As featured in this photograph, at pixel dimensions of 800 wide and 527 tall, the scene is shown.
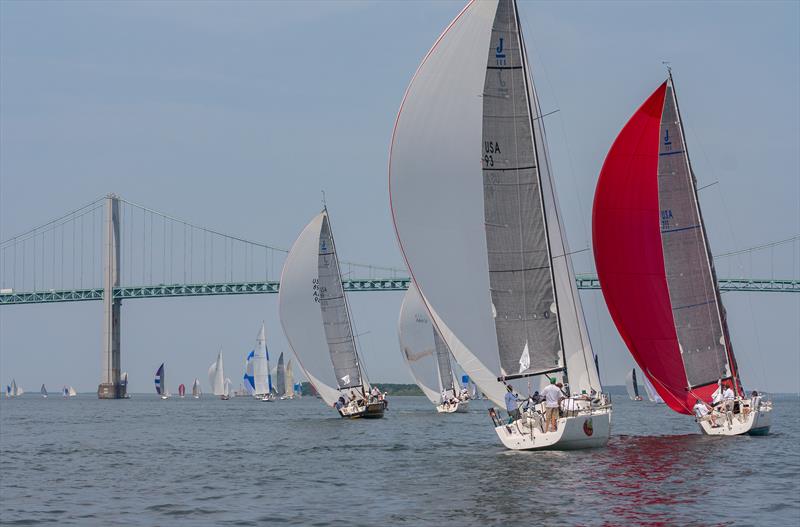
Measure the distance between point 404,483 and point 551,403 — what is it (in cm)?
203

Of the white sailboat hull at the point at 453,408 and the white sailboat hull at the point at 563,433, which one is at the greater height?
the white sailboat hull at the point at 453,408

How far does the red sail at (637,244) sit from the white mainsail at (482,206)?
325 centimetres

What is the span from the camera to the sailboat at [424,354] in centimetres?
3394

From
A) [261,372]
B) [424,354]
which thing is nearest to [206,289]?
[261,372]

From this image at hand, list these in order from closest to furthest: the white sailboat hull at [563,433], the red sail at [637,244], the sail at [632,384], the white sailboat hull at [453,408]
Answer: the white sailboat hull at [563,433]
the red sail at [637,244]
the white sailboat hull at [453,408]
the sail at [632,384]

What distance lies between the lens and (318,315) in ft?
86.4

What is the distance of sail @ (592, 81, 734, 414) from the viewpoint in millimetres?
16609

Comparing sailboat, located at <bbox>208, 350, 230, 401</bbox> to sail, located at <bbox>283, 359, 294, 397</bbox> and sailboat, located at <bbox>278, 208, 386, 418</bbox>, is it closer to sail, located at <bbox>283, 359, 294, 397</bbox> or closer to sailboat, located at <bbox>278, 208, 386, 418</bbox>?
sail, located at <bbox>283, 359, 294, 397</bbox>

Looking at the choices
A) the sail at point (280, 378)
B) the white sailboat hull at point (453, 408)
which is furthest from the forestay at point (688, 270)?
the sail at point (280, 378)

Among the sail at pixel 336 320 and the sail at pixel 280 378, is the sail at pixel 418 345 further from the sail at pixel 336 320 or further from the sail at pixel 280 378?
the sail at pixel 280 378

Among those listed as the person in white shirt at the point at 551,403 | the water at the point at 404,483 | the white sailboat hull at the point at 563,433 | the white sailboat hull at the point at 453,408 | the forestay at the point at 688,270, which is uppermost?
the forestay at the point at 688,270

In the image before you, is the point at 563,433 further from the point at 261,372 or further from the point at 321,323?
the point at 261,372

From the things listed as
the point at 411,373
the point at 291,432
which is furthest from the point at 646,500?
the point at 411,373

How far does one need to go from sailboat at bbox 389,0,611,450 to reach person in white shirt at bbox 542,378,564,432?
8cm
